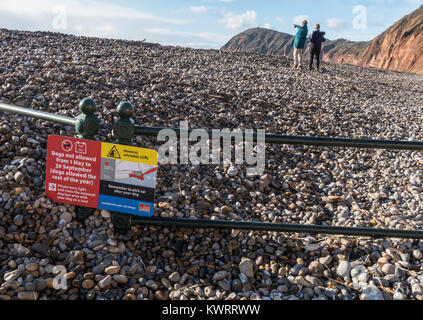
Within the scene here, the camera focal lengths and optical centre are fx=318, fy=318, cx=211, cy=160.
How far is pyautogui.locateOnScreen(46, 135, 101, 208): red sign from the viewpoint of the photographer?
2.22 metres

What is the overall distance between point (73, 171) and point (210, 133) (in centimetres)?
103

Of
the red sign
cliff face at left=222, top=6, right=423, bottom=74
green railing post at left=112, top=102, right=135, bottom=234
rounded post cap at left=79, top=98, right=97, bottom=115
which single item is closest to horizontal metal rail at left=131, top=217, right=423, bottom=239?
the red sign

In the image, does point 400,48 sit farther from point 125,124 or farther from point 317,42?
point 125,124

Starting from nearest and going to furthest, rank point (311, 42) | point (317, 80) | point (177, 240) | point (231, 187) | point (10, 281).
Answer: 1. point (10, 281)
2. point (177, 240)
3. point (231, 187)
4. point (317, 80)
5. point (311, 42)

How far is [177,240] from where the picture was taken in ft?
8.46

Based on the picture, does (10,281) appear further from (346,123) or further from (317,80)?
(317,80)

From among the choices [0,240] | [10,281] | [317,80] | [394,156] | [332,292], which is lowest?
[332,292]

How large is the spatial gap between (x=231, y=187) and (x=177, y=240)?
1.12 metres

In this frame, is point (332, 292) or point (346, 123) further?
point (346, 123)

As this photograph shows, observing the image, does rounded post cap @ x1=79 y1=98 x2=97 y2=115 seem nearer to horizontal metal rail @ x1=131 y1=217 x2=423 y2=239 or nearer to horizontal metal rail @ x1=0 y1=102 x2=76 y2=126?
horizontal metal rail @ x1=0 y1=102 x2=76 y2=126

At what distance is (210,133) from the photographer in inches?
83.4

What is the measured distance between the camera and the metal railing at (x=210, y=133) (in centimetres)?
206
